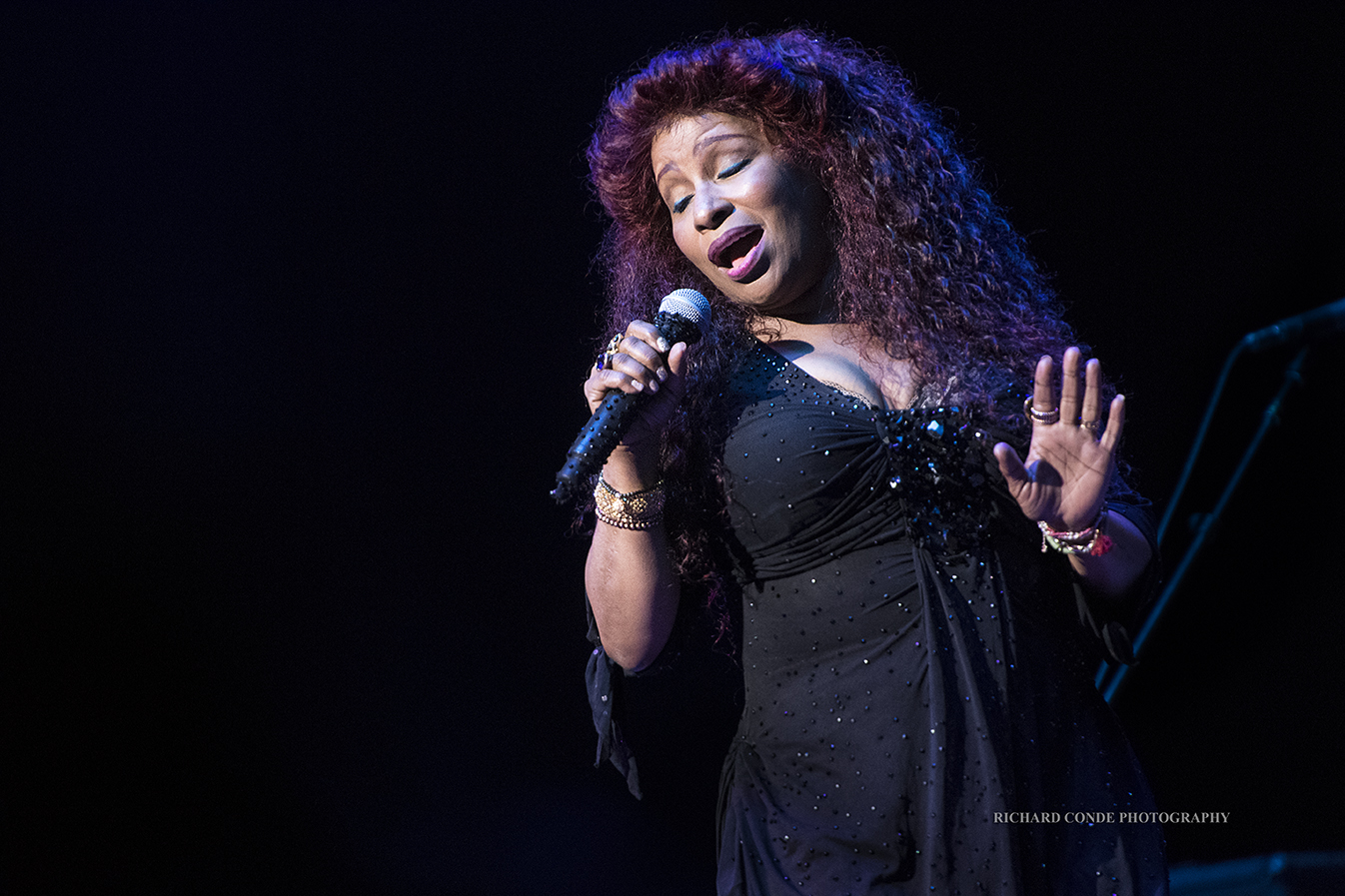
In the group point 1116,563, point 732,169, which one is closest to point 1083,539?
point 1116,563

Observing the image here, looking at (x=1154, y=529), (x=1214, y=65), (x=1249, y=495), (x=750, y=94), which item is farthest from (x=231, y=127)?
(x=1249, y=495)

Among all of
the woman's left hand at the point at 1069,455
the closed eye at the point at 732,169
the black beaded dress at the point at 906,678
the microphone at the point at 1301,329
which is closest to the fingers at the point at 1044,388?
the woman's left hand at the point at 1069,455

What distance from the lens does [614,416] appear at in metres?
1.00

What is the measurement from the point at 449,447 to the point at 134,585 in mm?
721

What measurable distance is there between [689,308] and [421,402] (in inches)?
45.2

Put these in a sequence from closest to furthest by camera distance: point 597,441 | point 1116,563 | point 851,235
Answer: point 597,441
point 1116,563
point 851,235

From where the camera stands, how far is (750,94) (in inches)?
54.7

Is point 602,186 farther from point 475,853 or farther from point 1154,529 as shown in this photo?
point 475,853

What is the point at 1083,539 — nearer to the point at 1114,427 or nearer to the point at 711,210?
the point at 1114,427

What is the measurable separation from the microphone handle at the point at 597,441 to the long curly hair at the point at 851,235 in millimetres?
328

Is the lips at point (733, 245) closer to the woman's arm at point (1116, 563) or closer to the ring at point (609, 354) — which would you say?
the ring at point (609, 354)

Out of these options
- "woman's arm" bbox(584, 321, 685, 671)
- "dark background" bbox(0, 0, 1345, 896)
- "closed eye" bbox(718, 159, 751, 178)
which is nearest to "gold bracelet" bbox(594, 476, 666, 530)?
"woman's arm" bbox(584, 321, 685, 671)

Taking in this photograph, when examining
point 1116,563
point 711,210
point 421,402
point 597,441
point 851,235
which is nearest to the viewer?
point 597,441

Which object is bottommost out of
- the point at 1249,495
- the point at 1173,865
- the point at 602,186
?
the point at 1173,865
